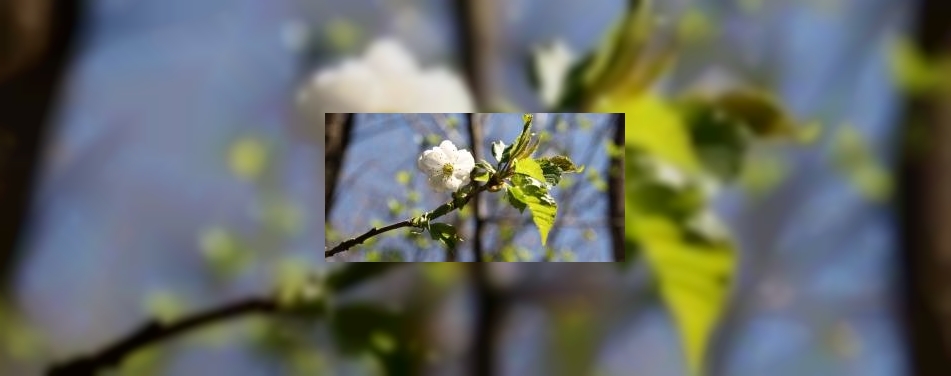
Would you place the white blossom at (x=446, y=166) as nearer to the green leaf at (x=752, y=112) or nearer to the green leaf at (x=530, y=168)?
the green leaf at (x=530, y=168)

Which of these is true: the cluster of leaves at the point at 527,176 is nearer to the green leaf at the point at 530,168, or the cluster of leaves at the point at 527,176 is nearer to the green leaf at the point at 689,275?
the green leaf at the point at 530,168

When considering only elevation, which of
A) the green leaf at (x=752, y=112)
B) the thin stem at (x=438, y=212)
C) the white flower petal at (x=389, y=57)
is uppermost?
the white flower petal at (x=389, y=57)

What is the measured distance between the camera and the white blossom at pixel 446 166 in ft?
4.58

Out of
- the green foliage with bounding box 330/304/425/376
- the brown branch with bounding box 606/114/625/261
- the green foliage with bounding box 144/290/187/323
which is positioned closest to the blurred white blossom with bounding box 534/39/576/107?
the brown branch with bounding box 606/114/625/261

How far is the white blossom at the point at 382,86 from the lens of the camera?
1.43 meters

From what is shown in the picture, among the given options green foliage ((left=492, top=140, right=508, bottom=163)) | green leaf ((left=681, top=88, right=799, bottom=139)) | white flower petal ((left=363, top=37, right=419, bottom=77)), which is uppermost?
white flower petal ((left=363, top=37, right=419, bottom=77))

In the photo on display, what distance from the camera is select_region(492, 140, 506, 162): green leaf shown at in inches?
55.2

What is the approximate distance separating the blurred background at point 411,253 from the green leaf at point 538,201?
58 mm

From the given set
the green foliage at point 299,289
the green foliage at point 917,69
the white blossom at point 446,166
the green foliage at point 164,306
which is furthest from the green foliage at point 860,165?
the green foliage at point 164,306

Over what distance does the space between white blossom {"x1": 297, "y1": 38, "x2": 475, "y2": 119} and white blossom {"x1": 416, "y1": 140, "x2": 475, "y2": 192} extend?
0.23 ft

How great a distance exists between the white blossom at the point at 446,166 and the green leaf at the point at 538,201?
0.24 ft

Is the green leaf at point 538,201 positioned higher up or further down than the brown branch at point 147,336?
higher up

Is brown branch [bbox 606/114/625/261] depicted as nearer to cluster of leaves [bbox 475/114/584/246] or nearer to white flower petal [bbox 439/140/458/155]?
cluster of leaves [bbox 475/114/584/246]

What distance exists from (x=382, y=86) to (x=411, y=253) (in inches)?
9.7
